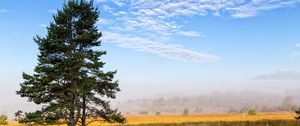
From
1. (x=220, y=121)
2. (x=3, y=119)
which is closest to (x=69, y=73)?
(x=220, y=121)

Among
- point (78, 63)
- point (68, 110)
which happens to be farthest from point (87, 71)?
point (68, 110)

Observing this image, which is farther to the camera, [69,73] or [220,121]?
[220,121]

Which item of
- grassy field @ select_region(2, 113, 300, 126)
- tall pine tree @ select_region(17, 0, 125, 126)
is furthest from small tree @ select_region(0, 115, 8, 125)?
tall pine tree @ select_region(17, 0, 125, 126)

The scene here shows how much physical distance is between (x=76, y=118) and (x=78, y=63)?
13.7 feet

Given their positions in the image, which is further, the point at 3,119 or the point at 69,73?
the point at 3,119

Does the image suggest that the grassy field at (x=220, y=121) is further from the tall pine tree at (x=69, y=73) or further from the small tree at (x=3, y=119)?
the tall pine tree at (x=69, y=73)

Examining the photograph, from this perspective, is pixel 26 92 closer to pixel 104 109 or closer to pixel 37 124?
pixel 37 124

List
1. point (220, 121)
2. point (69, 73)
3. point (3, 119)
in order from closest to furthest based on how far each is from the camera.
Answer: point (69, 73) < point (220, 121) < point (3, 119)

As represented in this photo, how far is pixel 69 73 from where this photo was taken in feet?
107

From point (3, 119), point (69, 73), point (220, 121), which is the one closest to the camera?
point (69, 73)

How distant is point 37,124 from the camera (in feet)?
107

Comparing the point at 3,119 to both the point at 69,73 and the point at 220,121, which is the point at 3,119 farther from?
the point at 69,73

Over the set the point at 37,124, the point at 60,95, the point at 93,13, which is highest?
the point at 93,13

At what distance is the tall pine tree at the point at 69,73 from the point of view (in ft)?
107
